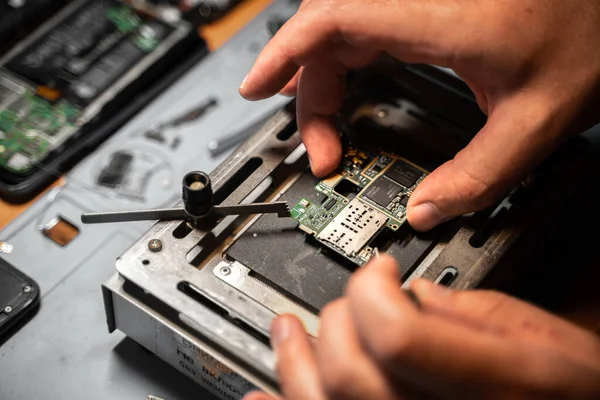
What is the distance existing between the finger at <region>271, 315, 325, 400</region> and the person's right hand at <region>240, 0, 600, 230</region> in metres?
0.52

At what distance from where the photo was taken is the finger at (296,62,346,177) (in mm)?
2094

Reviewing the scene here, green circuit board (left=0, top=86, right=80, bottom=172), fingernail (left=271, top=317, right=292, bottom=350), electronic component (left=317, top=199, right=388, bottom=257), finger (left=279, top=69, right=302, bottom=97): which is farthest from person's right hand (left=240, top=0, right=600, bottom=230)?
green circuit board (left=0, top=86, right=80, bottom=172)

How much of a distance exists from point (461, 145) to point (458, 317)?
0.90 m

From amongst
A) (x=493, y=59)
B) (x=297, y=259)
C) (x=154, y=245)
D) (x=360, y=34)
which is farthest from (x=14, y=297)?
(x=493, y=59)

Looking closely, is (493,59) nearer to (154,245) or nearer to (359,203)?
(359,203)

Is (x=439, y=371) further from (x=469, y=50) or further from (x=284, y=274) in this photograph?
(x=469, y=50)

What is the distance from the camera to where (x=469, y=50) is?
183cm

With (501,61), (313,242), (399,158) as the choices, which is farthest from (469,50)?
(313,242)

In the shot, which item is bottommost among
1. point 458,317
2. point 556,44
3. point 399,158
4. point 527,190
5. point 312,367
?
point 312,367

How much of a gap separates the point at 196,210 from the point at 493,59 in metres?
0.85

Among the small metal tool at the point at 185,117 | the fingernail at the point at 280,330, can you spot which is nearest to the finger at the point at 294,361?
the fingernail at the point at 280,330

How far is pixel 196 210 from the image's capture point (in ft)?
6.31

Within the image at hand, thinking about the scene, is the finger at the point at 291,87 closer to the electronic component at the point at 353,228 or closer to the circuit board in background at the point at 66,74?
the electronic component at the point at 353,228

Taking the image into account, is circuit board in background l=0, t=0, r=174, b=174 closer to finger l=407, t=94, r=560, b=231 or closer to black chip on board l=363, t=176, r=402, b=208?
black chip on board l=363, t=176, r=402, b=208
